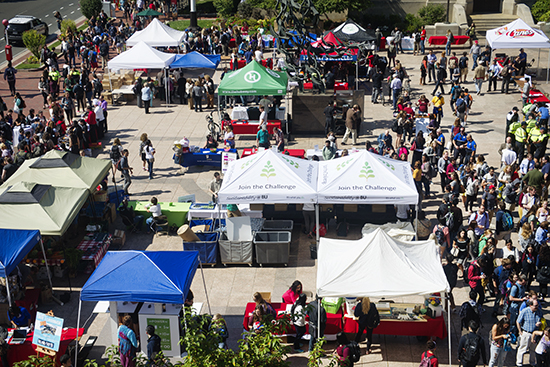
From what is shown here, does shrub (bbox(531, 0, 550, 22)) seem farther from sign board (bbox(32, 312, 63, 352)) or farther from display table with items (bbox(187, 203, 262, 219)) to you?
sign board (bbox(32, 312, 63, 352))

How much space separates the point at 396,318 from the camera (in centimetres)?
1341

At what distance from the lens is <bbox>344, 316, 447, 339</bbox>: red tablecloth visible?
13.3 m

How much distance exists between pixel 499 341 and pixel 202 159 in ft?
44.5

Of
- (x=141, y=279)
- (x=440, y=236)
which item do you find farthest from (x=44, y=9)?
(x=141, y=279)

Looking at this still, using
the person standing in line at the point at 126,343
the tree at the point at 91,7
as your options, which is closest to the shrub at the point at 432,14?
the tree at the point at 91,7

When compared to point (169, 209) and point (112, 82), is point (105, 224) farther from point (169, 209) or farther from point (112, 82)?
point (112, 82)

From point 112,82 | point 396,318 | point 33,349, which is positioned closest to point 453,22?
point 112,82

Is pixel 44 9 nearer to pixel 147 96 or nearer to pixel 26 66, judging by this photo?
pixel 26 66

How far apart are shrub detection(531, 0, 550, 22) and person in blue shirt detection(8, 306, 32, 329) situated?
40.2 meters

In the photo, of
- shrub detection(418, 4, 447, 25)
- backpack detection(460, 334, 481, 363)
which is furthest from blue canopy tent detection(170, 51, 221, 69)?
backpack detection(460, 334, 481, 363)

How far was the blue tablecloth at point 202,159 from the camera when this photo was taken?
22750mm

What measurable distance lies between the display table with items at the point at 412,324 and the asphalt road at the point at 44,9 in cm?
4021

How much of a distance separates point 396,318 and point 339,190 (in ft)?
12.8

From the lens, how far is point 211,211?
59.3 feet
